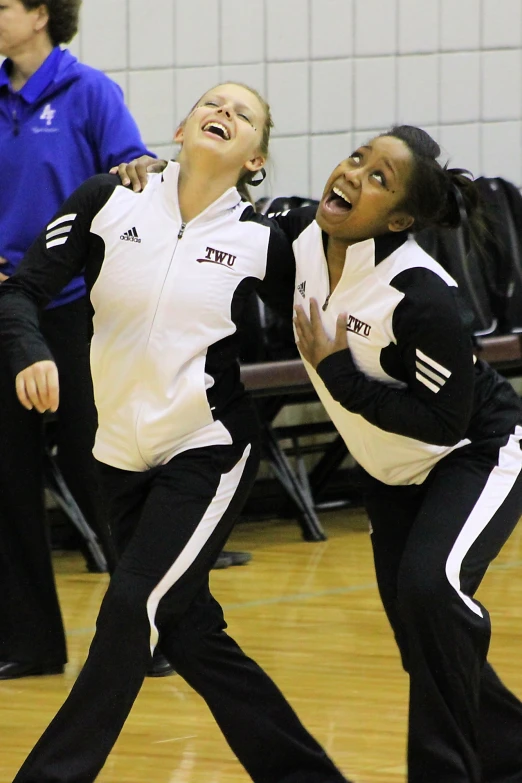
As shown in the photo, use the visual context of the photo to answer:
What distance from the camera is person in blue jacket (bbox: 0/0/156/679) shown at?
4.12 metres

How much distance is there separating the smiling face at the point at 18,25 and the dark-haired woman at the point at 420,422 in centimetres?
129

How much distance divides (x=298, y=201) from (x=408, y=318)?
316cm

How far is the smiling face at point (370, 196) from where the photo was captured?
3.04 meters

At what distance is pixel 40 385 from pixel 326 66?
406cm

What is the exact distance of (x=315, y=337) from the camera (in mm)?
3008

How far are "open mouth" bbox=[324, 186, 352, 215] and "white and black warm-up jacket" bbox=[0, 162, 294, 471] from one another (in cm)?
16

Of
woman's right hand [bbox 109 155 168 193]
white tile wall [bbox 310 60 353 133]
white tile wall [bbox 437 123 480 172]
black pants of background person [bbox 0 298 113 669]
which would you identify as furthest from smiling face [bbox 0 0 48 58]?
white tile wall [bbox 437 123 480 172]

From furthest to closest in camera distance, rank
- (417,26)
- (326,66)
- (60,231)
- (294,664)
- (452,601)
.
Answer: (417,26) → (326,66) → (294,664) → (60,231) → (452,601)

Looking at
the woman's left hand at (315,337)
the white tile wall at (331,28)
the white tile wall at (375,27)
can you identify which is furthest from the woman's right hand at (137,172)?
the white tile wall at (375,27)

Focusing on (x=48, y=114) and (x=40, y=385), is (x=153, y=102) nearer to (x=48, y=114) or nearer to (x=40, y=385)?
(x=48, y=114)

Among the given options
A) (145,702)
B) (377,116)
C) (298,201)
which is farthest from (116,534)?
(377,116)

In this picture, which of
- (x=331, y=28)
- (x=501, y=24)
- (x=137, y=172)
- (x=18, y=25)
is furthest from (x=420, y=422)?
(x=501, y=24)

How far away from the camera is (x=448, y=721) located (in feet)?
9.36

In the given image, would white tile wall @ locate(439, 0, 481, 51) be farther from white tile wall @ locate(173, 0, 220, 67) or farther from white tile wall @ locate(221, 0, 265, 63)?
white tile wall @ locate(173, 0, 220, 67)
